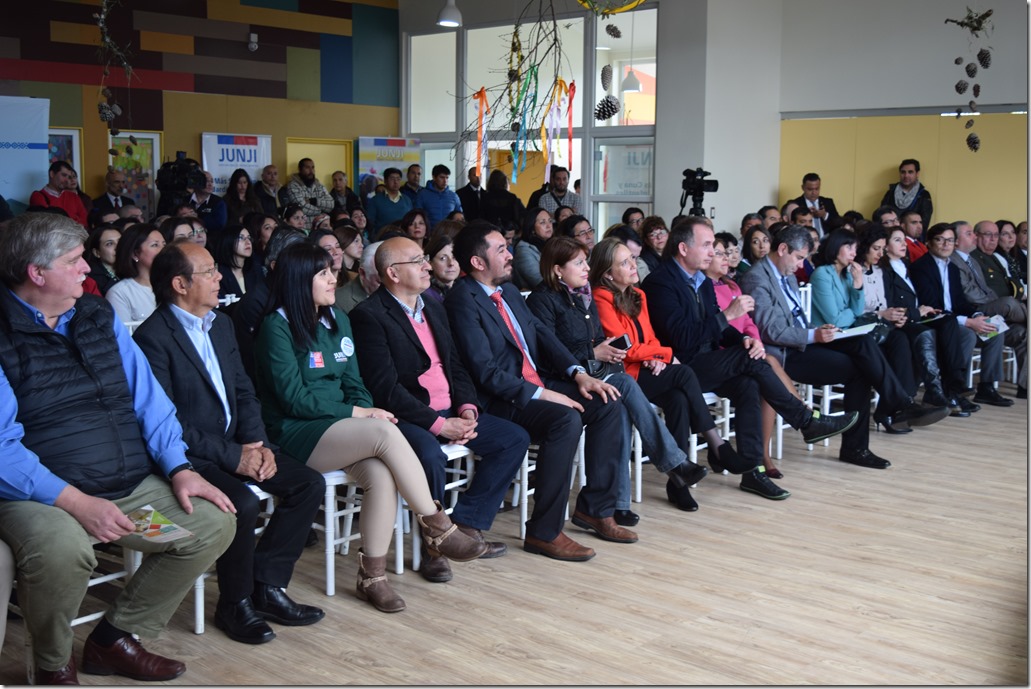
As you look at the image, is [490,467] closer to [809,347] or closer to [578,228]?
[809,347]

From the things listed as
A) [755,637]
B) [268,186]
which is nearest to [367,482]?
[755,637]

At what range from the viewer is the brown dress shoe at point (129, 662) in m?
2.89

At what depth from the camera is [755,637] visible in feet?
10.8

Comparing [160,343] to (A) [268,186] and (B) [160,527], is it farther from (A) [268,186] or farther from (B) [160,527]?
(A) [268,186]

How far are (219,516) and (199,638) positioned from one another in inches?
18.1

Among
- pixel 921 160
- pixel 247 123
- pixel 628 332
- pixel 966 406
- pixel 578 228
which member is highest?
pixel 247 123

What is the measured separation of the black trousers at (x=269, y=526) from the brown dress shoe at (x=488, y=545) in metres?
0.62

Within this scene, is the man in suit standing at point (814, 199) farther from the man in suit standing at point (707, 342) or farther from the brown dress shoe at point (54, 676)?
the brown dress shoe at point (54, 676)

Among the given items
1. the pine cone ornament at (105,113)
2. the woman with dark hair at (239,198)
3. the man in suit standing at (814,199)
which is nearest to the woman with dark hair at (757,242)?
the pine cone ornament at (105,113)

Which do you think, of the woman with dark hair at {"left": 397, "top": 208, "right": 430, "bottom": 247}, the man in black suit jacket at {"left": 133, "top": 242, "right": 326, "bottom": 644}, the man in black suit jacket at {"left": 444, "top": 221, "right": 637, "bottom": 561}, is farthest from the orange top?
the woman with dark hair at {"left": 397, "top": 208, "right": 430, "bottom": 247}

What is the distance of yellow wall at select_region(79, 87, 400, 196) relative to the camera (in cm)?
1076

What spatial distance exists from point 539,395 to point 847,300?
2.62 metres

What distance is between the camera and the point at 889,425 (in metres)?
6.25

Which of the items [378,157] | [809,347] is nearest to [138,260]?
[809,347]
